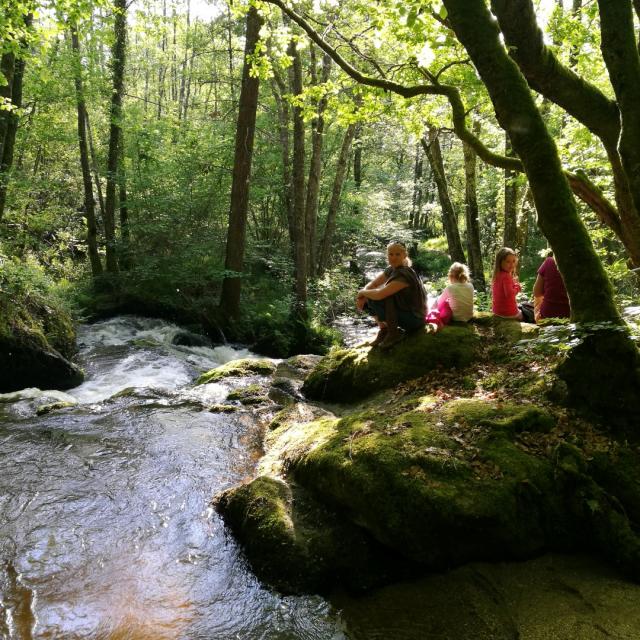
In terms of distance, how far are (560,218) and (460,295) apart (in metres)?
3.03

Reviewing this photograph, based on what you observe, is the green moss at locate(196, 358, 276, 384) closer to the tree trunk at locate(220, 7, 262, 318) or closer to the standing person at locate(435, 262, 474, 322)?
the standing person at locate(435, 262, 474, 322)

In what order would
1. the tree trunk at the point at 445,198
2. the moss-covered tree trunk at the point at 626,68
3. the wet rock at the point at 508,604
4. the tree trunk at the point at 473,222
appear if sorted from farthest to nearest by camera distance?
the tree trunk at the point at 445,198 < the tree trunk at the point at 473,222 < the moss-covered tree trunk at the point at 626,68 < the wet rock at the point at 508,604

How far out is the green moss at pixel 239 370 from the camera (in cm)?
867

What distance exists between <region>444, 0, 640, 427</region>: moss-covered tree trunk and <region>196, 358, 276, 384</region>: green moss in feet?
19.7

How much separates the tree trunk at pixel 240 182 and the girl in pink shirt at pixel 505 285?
26.1 ft

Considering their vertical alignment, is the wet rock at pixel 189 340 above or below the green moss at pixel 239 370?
above

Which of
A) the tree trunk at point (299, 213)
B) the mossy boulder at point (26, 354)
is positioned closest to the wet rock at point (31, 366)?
the mossy boulder at point (26, 354)

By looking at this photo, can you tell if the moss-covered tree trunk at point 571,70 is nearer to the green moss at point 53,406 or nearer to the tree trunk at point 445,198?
the green moss at point 53,406

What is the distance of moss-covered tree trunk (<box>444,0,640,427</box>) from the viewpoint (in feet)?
12.4

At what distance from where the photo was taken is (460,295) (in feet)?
22.4

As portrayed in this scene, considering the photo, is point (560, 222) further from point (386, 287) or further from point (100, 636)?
point (100, 636)

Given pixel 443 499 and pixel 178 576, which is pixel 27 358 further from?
pixel 443 499

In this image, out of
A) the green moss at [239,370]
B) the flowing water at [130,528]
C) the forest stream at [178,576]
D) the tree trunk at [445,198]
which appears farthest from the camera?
the tree trunk at [445,198]

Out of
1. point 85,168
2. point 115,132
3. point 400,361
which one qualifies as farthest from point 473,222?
point 85,168
